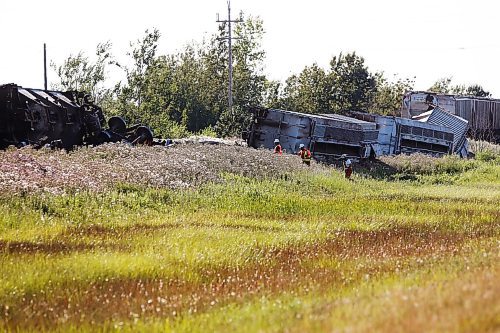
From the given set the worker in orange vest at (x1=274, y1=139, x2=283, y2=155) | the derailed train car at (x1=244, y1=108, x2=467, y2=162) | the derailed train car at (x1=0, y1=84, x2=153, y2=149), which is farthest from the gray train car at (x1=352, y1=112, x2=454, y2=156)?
the derailed train car at (x1=0, y1=84, x2=153, y2=149)

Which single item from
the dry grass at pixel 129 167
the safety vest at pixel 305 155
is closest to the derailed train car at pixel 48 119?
the dry grass at pixel 129 167

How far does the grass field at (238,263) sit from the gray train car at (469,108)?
145 feet

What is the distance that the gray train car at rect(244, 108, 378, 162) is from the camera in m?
40.9

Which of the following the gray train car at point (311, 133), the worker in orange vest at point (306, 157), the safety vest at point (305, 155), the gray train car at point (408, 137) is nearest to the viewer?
the worker in orange vest at point (306, 157)

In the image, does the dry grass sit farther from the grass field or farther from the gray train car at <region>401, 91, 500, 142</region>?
the gray train car at <region>401, 91, 500, 142</region>

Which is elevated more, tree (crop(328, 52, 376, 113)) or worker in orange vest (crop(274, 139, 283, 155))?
tree (crop(328, 52, 376, 113))

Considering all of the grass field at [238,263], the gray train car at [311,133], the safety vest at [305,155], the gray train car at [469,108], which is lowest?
the grass field at [238,263]

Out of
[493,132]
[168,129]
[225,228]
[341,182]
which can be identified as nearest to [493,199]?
[341,182]

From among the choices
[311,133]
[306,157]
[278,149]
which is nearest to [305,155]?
[306,157]

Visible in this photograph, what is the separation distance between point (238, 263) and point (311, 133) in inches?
1198

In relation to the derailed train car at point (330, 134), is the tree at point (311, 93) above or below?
above

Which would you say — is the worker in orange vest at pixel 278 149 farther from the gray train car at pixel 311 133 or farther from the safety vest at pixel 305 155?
the gray train car at pixel 311 133

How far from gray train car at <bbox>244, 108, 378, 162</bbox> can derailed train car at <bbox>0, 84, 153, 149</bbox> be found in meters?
7.31

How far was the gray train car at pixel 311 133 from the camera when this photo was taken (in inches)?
1612
